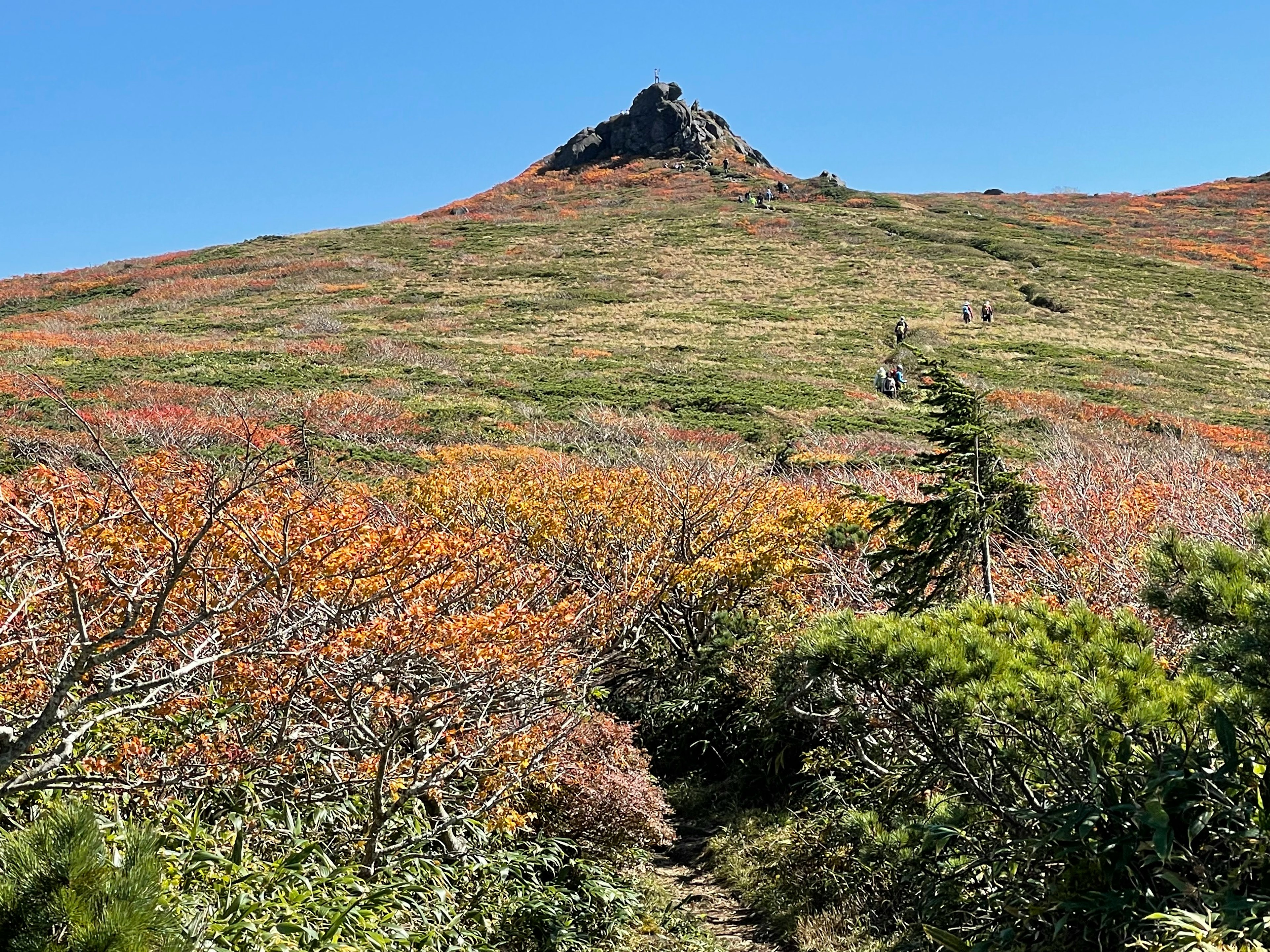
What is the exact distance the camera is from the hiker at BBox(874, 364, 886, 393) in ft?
83.6

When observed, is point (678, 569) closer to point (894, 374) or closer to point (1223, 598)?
point (1223, 598)

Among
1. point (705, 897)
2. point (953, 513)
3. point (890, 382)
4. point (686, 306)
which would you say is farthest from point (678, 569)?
point (686, 306)

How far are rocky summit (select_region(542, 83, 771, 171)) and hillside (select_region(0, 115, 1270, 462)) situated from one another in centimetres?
400

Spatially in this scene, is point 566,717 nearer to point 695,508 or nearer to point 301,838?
point 301,838

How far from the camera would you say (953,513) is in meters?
6.44

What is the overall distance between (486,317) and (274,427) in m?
19.8

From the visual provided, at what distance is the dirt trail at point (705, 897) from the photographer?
17.1 feet

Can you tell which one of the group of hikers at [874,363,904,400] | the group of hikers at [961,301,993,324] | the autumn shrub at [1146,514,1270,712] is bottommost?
the autumn shrub at [1146,514,1270,712]

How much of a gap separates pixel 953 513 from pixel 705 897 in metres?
3.07

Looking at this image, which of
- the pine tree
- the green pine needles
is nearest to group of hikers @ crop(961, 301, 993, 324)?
the pine tree

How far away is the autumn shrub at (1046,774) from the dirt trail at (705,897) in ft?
1.86

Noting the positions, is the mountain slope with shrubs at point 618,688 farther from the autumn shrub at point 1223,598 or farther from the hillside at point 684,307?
the hillside at point 684,307

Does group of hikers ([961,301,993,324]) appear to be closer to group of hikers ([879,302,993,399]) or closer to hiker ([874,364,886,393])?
group of hikers ([879,302,993,399])

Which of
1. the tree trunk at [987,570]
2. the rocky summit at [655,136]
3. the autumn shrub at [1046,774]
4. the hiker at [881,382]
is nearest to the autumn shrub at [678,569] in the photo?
the tree trunk at [987,570]
